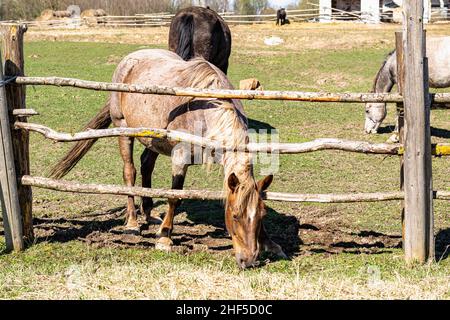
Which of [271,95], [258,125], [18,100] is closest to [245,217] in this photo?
[271,95]

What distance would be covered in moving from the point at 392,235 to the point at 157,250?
229 cm

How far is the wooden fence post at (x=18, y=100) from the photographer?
5.84 metres

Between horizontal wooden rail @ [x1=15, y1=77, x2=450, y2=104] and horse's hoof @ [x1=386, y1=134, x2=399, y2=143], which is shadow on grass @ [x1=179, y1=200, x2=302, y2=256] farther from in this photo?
horse's hoof @ [x1=386, y1=134, x2=399, y2=143]

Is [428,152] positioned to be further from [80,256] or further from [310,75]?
[310,75]

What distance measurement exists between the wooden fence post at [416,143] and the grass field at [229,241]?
23 centimetres

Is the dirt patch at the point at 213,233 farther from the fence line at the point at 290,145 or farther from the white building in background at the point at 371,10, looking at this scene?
the white building in background at the point at 371,10

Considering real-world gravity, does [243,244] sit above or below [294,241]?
above

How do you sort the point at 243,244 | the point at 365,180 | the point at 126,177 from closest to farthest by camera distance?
the point at 243,244
the point at 126,177
the point at 365,180

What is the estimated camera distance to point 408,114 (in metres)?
5.21

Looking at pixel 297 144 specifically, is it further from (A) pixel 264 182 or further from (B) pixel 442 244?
(B) pixel 442 244

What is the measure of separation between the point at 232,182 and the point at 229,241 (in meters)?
1.23

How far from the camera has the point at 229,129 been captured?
5.45m
